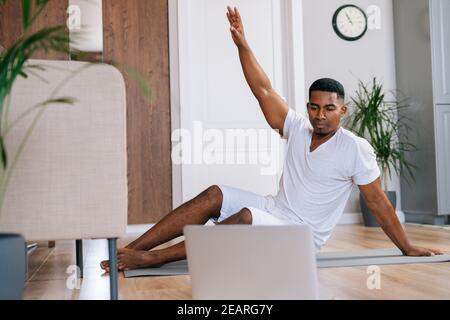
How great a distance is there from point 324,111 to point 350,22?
3131 millimetres

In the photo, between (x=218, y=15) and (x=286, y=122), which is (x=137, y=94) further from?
(x=286, y=122)

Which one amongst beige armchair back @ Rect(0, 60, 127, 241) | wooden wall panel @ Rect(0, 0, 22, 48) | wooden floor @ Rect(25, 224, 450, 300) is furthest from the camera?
wooden wall panel @ Rect(0, 0, 22, 48)

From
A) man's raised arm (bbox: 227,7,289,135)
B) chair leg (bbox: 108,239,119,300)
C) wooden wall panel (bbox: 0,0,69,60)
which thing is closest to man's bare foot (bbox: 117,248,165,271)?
chair leg (bbox: 108,239,119,300)

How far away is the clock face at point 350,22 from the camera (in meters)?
5.47

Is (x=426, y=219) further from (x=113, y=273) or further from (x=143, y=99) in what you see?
(x=113, y=273)

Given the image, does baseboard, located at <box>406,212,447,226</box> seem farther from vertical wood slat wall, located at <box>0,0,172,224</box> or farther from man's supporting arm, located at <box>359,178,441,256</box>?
man's supporting arm, located at <box>359,178,441,256</box>

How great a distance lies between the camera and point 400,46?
5.53 meters

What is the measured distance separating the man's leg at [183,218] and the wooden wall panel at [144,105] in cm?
234

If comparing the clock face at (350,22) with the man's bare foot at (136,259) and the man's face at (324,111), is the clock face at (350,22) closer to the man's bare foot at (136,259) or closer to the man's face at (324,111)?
the man's face at (324,111)

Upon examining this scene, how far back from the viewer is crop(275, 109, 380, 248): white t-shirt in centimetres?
259

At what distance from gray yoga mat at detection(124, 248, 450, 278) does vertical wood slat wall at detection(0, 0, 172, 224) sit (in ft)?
6.92

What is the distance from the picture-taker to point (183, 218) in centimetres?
259

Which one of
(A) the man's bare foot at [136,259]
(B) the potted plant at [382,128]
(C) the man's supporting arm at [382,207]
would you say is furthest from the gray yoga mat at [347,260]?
(B) the potted plant at [382,128]
